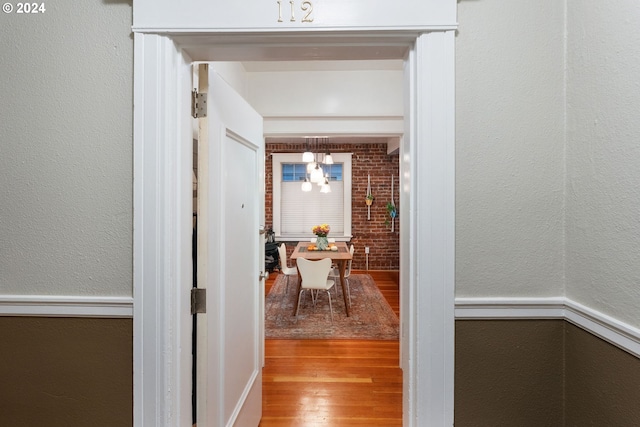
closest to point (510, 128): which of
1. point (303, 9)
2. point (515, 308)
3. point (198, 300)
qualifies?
point (515, 308)

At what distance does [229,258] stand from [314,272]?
8.78 ft

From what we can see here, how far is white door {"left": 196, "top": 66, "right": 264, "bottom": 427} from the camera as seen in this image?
1.30 meters

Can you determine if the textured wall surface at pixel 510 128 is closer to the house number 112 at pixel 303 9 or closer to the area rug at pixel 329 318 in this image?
the house number 112 at pixel 303 9

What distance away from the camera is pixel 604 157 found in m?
0.89

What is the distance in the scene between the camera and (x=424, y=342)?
1059mm

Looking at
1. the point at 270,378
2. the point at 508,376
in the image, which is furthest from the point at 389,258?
the point at 508,376

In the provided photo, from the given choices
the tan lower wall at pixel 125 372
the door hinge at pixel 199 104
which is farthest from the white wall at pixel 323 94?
the tan lower wall at pixel 125 372

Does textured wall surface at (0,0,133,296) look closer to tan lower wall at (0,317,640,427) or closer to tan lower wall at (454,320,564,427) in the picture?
tan lower wall at (0,317,640,427)

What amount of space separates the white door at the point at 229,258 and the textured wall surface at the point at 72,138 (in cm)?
28

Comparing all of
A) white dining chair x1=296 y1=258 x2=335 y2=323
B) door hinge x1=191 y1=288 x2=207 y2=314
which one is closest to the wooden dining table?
white dining chair x1=296 y1=258 x2=335 y2=323

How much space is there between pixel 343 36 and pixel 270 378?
2.65 m

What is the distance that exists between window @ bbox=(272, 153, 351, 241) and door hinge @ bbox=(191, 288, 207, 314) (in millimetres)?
5904

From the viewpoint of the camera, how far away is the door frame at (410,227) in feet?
3.42

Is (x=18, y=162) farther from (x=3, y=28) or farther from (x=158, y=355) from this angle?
(x=158, y=355)
